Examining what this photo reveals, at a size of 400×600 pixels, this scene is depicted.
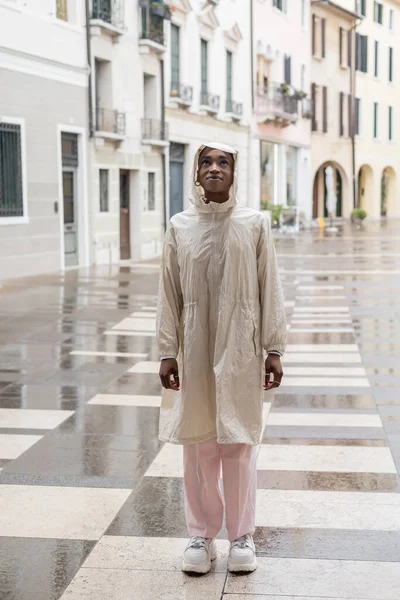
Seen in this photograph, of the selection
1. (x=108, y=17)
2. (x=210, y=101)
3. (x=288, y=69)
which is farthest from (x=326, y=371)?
(x=288, y=69)

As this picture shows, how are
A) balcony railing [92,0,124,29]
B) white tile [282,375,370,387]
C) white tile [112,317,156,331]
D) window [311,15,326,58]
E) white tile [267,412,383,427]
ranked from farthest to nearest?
window [311,15,326,58]
balcony railing [92,0,124,29]
white tile [112,317,156,331]
white tile [282,375,370,387]
white tile [267,412,383,427]

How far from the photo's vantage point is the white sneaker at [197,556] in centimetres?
445

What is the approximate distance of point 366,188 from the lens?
2376 inches

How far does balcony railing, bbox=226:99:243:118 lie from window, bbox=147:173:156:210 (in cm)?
810

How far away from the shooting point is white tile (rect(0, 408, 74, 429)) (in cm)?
746

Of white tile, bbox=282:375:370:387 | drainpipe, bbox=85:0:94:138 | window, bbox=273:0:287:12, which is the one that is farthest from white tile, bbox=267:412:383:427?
window, bbox=273:0:287:12

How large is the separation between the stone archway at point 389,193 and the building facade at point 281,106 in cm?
1558

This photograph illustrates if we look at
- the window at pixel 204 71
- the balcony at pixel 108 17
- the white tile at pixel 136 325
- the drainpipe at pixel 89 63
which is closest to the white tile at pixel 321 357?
the white tile at pixel 136 325

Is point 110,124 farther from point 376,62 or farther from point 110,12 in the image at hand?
point 376,62

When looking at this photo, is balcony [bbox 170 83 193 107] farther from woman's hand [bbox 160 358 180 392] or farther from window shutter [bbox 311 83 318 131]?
woman's hand [bbox 160 358 180 392]

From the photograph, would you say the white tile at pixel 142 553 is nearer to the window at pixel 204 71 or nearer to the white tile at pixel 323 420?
the white tile at pixel 323 420

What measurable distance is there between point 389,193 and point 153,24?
127 ft

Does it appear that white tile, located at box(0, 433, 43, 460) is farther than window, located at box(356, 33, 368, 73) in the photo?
No

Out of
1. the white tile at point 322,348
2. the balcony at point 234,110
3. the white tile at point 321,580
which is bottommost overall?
the white tile at point 322,348
